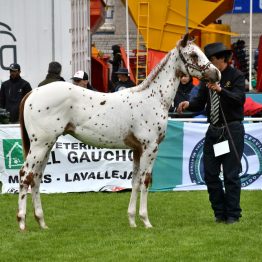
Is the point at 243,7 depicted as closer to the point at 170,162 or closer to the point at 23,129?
the point at 170,162

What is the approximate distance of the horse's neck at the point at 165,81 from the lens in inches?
451

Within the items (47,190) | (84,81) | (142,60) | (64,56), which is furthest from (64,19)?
(142,60)

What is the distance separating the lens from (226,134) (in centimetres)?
1153

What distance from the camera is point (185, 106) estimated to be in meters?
11.8

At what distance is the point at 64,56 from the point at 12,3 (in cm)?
137

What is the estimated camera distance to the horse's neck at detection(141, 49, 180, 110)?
37.6 feet

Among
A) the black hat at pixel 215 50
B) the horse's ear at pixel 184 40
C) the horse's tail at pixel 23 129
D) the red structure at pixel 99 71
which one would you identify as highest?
the horse's ear at pixel 184 40

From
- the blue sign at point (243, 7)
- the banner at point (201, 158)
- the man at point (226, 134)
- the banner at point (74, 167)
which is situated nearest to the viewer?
the man at point (226, 134)

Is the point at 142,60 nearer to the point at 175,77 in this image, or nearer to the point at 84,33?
the point at 84,33

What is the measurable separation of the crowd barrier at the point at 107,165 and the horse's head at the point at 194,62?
13.0 ft

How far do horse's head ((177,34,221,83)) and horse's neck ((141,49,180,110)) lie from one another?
0.14 meters

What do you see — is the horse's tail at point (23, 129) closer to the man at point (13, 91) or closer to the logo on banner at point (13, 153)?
the logo on banner at point (13, 153)

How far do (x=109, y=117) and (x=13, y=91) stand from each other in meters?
7.32

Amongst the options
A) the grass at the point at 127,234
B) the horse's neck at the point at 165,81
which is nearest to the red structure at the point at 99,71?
the grass at the point at 127,234
